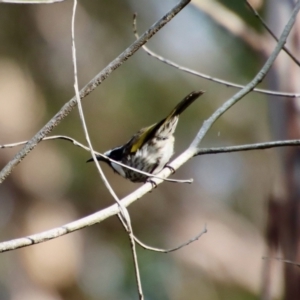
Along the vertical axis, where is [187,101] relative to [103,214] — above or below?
above

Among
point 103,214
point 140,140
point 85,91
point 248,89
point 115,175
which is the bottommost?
point 103,214

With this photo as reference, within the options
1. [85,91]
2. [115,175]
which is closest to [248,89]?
[85,91]

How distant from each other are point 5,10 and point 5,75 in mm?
1233

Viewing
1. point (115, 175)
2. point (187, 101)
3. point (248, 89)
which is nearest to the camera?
point (248, 89)

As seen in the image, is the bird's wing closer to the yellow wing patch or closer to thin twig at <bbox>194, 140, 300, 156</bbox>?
the yellow wing patch

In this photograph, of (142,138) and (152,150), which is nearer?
(152,150)

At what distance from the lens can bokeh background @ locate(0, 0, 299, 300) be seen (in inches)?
373

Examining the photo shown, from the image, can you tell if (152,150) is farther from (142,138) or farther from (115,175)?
(115,175)

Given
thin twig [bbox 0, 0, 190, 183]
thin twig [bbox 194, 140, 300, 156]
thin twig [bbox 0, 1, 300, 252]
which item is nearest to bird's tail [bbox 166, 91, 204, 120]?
thin twig [bbox 0, 1, 300, 252]

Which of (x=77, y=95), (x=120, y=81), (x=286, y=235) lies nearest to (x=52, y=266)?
(x=120, y=81)

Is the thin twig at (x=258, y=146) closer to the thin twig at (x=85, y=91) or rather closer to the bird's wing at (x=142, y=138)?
the thin twig at (x=85, y=91)

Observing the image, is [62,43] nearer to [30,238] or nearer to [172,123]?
[172,123]

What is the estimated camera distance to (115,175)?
10.6m

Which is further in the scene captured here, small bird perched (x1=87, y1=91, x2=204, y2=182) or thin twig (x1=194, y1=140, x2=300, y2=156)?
small bird perched (x1=87, y1=91, x2=204, y2=182)
